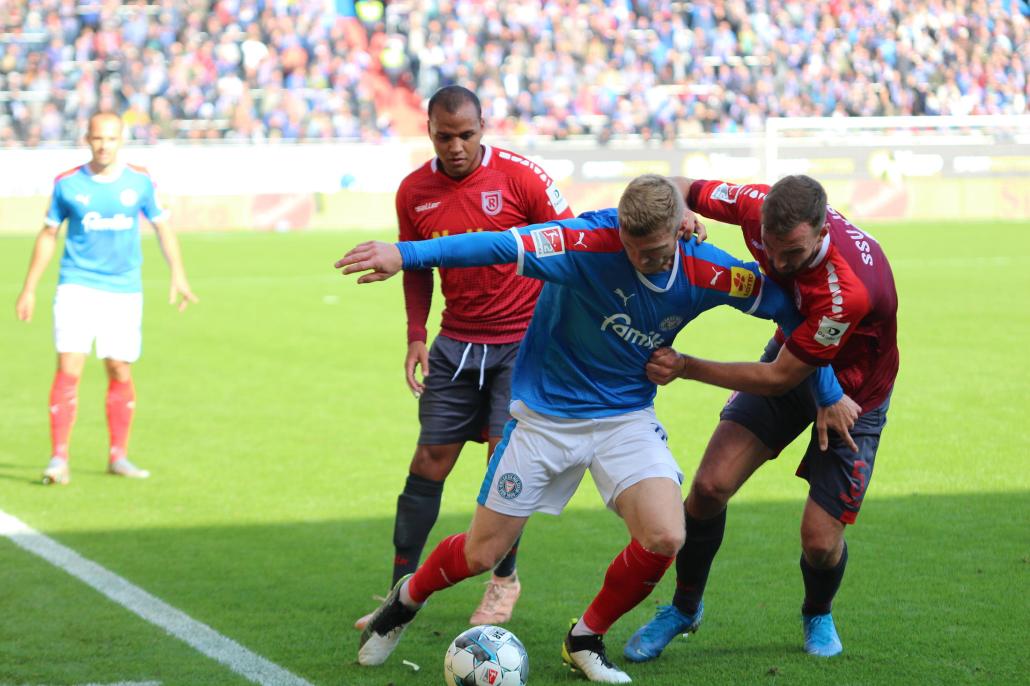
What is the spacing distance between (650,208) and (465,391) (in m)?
1.63

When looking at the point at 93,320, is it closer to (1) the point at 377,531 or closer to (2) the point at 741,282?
(1) the point at 377,531

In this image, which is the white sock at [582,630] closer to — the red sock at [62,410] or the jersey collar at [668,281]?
the jersey collar at [668,281]

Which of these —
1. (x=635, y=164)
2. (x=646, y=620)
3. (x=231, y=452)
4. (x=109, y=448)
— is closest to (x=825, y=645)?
(x=646, y=620)

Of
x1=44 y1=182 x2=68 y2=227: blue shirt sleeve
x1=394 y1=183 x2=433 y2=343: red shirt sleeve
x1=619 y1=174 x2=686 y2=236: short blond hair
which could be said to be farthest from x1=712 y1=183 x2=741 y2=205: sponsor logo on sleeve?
x1=44 y1=182 x2=68 y2=227: blue shirt sleeve

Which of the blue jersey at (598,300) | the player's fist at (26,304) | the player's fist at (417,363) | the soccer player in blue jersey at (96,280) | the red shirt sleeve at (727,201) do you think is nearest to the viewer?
the blue jersey at (598,300)

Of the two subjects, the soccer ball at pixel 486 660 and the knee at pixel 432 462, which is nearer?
the soccer ball at pixel 486 660

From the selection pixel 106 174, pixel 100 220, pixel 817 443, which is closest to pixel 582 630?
pixel 817 443

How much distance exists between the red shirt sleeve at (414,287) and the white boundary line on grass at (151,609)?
148 cm

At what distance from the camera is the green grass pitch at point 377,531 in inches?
189

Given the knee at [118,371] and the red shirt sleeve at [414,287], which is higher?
the red shirt sleeve at [414,287]

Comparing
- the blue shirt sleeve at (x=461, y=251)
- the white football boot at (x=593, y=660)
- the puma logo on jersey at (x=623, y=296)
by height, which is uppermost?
the blue shirt sleeve at (x=461, y=251)

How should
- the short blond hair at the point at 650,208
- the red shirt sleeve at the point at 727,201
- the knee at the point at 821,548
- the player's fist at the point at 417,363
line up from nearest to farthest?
the short blond hair at the point at 650,208
the knee at the point at 821,548
the red shirt sleeve at the point at 727,201
the player's fist at the point at 417,363

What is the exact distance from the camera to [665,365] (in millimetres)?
4469

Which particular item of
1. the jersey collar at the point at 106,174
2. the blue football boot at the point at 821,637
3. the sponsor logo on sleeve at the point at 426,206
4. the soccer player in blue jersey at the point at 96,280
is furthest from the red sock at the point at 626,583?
the jersey collar at the point at 106,174
